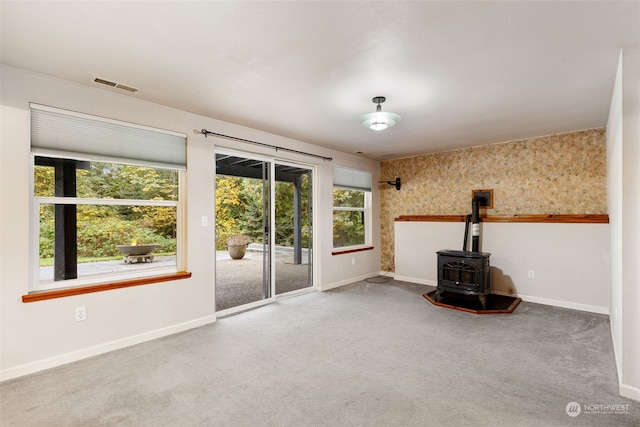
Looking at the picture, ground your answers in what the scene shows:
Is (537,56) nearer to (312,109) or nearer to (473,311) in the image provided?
(312,109)

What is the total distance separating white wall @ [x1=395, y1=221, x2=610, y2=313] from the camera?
396 cm

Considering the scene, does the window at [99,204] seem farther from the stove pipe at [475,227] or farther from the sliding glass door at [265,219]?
the stove pipe at [475,227]

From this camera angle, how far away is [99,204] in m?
2.94

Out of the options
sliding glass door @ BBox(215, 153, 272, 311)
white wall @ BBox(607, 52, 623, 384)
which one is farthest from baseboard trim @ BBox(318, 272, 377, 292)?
white wall @ BBox(607, 52, 623, 384)

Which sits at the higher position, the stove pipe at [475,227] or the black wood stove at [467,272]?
the stove pipe at [475,227]

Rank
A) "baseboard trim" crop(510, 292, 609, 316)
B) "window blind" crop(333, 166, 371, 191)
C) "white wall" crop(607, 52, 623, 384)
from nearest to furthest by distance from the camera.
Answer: "white wall" crop(607, 52, 623, 384), "baseboard trim" crop(510, 292, 609, 316), "window blind" crop(333, 166, 371, 191)

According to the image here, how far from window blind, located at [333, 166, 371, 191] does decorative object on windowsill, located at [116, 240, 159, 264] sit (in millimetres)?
3142

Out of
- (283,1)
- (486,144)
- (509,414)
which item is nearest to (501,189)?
(486,144)

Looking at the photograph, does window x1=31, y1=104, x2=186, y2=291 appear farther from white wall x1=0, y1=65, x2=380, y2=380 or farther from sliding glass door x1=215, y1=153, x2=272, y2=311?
sliding glass door x1=215, y1=153, x2=272, y2=311

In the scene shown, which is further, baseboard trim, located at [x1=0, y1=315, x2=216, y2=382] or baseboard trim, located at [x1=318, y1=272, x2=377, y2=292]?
baseboard trim, located at [x1=318, y1=272, x2=377, y2=292]

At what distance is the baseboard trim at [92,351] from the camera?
7.89ft

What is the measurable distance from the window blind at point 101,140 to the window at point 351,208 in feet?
9.50

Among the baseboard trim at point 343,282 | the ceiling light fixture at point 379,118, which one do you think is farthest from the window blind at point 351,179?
the ceiling light fixture at point 379,118

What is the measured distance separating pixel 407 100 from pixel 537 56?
3.56 feet
